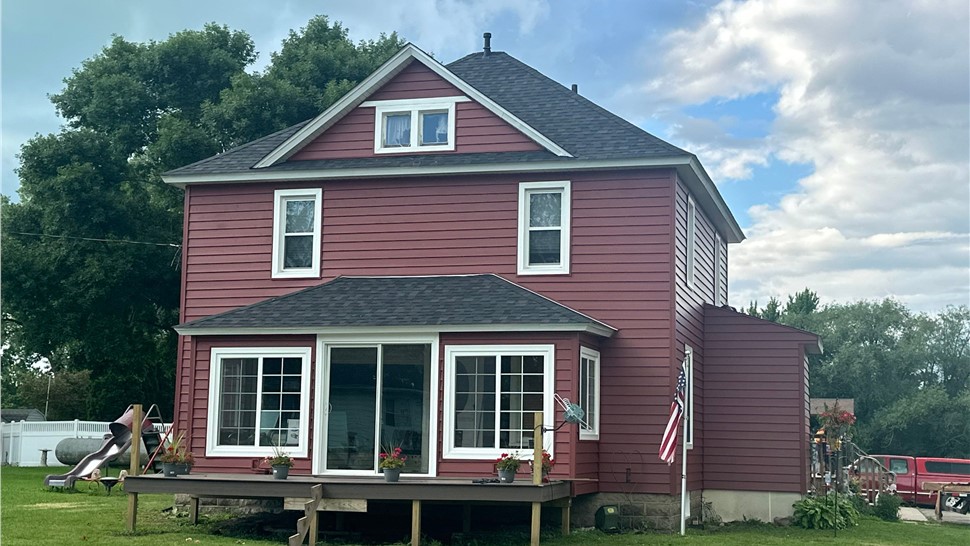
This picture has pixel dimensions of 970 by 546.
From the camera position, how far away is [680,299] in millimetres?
18719

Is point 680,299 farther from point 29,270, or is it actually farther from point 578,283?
point 29,270

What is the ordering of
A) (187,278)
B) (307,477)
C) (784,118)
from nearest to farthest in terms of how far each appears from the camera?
Result: (307,477) < (187,278) < (784,118)

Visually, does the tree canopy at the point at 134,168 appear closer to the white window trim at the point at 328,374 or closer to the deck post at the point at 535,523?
the white window trim at the point at 328,374

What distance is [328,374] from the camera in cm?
1742

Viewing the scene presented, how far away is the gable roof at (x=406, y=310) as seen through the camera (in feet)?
54.8

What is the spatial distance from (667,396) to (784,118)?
1040 centimetres

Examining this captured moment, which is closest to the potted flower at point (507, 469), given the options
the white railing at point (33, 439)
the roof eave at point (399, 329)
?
the roof eave at point (399, 329)

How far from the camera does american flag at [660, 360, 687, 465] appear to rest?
1662 centimetres

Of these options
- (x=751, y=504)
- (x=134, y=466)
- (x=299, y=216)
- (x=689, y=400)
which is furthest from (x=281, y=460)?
(x=751, y=504)

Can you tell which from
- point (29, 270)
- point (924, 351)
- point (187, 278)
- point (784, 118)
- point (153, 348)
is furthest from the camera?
point (924, 351)

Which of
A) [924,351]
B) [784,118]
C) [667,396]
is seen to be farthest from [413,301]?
[924,351]

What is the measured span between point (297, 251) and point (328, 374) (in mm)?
3210

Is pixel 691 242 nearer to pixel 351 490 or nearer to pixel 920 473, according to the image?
pixel 351 490

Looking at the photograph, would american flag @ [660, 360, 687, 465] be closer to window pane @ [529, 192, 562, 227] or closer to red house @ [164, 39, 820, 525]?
red house @ [164, 39, 820, 525]
